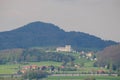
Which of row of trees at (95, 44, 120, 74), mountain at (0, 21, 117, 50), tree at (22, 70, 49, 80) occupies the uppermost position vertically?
mountain at (0, 21, 117, 50)

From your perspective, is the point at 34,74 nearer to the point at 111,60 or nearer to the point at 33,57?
the point at 111,60

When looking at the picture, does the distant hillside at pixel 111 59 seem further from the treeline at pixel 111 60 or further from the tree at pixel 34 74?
the tree at pixel 34 74

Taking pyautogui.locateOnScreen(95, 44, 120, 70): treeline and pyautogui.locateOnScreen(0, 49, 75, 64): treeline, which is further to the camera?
pyautogui.locateOnScreen(0, 49, 75, 64): treeline

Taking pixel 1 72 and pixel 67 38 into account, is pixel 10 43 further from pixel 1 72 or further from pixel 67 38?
pixel 1 72

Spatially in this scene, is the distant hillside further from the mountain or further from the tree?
the mountain

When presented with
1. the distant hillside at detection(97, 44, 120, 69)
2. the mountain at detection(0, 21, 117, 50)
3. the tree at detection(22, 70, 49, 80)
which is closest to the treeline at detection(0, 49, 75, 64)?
the distant hillside at detection(97, 44, 120, 69)

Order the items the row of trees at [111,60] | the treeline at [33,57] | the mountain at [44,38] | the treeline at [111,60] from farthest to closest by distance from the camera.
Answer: the mountain at [44,38] < the treeline at [33,57] < the treeline at [111,60] < the row of trees at [111,60]

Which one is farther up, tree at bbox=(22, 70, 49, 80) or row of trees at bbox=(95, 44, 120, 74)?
row of trees at bbox=(95, 44, 120, 74)

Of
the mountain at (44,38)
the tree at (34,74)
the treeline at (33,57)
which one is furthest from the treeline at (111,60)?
the mountain at (44,38)

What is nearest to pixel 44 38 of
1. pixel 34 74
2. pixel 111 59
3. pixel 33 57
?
pixel 33 57
